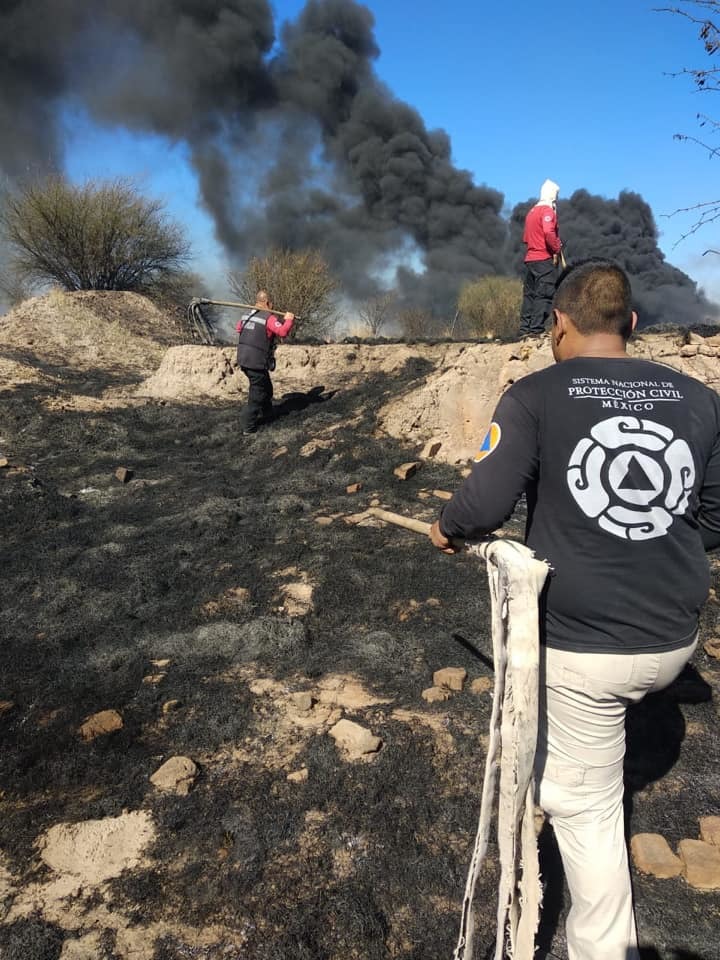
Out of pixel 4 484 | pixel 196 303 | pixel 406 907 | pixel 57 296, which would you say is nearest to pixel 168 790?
pixel 406 907

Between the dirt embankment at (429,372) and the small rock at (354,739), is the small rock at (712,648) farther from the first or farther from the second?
the dirt embankment at (429,372)

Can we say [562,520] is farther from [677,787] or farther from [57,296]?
[57,296]

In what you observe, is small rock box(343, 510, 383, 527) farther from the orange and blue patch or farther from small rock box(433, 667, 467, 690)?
the orange and blue patch

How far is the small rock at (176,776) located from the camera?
2527mm

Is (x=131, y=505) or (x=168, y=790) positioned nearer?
(x=168, y=790)

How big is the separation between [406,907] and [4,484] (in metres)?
6.60

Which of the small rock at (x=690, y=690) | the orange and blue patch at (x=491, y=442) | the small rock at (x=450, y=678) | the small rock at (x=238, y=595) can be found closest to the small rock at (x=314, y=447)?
the small rock at (x=238, y=595)

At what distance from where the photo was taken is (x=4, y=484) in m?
6.97

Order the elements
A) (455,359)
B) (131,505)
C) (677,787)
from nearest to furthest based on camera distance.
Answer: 1. (677,787)
2. (131,505)
3. (455,359)

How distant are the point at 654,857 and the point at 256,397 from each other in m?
7.23

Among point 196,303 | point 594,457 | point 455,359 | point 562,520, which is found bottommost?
point 562,520

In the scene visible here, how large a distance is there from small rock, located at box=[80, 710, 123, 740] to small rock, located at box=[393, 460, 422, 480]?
4057mm

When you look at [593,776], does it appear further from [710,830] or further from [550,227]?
[550,227]

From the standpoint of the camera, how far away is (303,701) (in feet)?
10.1
